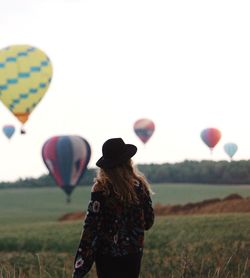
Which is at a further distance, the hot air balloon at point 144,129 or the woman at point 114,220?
the hot air balloon at point 144,129

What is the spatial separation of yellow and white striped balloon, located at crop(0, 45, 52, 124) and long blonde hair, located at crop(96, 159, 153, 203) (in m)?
45.7

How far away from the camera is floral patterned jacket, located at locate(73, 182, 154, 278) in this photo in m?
7.29

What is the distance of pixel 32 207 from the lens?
Result: 6328 centimetres

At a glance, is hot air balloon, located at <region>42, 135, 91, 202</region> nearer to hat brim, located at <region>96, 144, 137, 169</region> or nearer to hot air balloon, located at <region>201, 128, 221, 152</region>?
hot air balloon, located at <region>201, 128, 221, 152</region>

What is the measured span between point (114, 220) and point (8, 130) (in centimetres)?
7030

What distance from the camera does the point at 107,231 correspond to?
291 inches

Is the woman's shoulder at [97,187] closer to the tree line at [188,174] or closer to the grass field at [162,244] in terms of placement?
the grass field at [162,244]

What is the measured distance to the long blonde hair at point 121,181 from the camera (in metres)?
7.35

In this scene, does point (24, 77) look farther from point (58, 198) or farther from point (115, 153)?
point (115, 153)

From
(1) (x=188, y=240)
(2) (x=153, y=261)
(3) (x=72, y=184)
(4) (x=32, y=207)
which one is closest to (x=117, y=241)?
(2) (x=153, y=261)

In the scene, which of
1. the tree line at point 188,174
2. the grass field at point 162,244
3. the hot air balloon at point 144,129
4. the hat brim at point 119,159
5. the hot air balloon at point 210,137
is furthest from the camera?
the hot air balloon at point 210,137

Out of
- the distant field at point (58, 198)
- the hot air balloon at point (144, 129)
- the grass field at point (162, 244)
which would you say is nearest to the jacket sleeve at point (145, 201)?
the grass field at point (162, 244)

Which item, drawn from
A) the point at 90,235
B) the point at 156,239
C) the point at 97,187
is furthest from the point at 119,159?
the point at 156,239

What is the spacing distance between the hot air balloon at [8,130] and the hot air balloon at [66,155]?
25155mm
